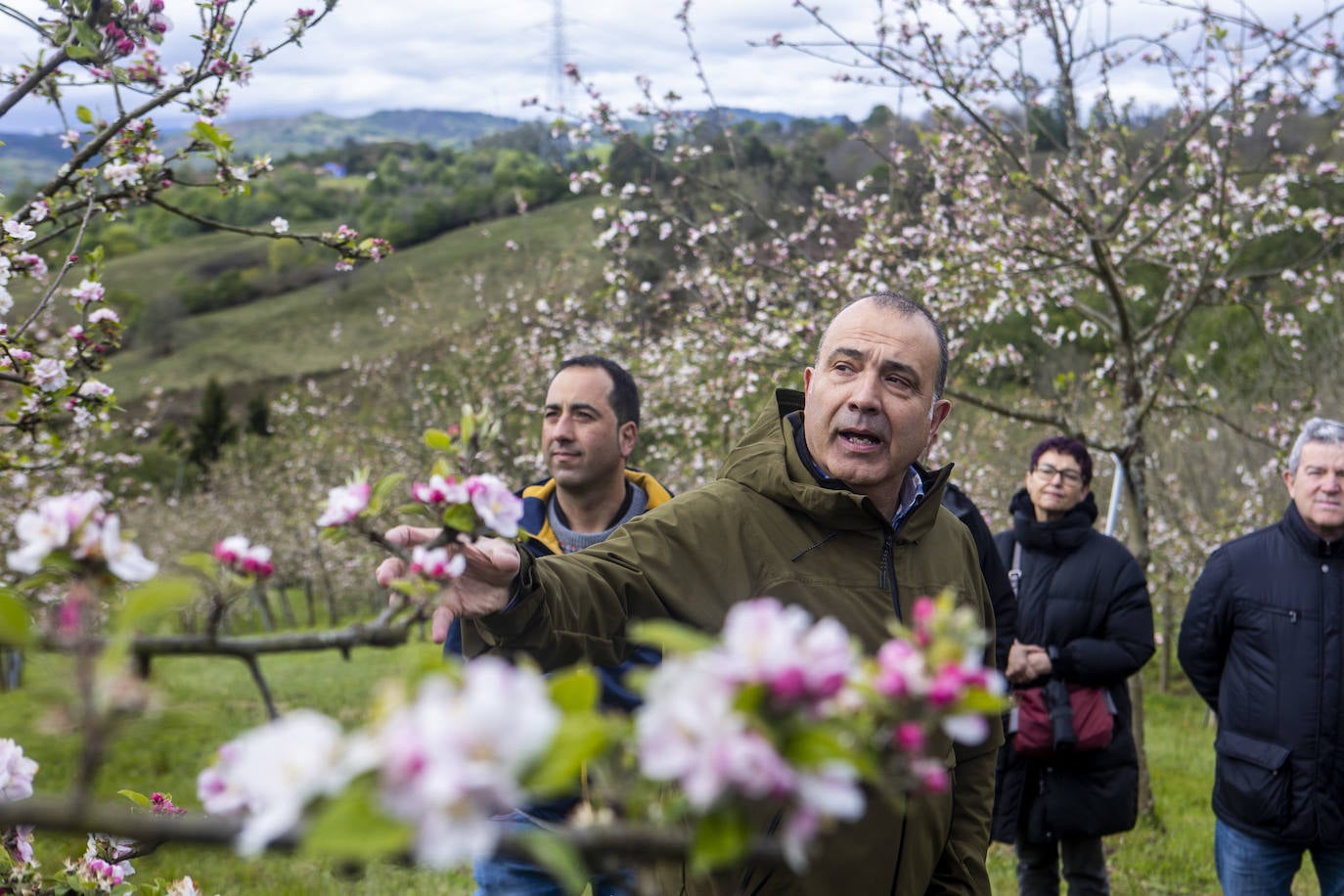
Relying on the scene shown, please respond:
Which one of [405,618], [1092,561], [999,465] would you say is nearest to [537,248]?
[999,465]

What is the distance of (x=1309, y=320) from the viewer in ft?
53.8

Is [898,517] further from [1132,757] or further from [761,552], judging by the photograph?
[1132,757]

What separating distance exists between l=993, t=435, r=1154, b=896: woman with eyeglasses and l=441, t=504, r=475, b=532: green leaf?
339 centimetres

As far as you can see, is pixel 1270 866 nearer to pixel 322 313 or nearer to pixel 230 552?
pixel 230 552

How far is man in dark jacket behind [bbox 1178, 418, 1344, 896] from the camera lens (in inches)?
136

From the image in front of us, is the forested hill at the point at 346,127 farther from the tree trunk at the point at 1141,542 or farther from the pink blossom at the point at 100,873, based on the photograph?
the pink blossom at the point at 100,873

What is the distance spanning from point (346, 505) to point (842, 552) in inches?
60.1

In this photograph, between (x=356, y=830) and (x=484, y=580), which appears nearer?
(x=356, y=830)

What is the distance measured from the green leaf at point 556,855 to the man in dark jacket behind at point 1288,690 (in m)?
3.56

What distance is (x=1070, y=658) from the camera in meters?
4.20

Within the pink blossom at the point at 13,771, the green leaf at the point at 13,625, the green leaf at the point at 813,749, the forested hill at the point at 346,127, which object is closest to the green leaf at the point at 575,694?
the green leaf at the point at 813,749

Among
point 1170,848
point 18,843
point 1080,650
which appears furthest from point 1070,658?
point 18,843

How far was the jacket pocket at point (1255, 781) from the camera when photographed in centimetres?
348

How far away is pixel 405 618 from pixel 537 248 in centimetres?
4613
